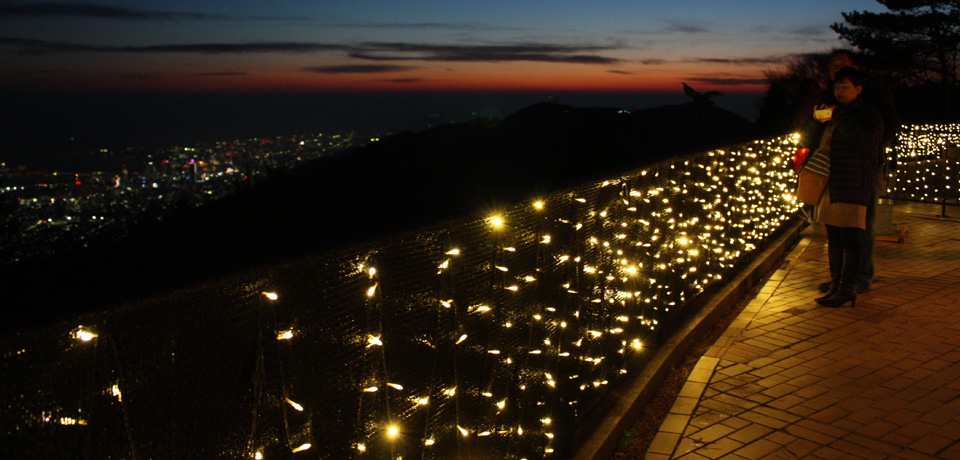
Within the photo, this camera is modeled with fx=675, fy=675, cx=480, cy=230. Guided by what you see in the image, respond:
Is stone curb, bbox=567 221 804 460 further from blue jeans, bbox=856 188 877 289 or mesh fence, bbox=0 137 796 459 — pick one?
blue jeans, bbox=856 188 877 289

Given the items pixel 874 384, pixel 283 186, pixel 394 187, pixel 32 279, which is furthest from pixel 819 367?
pixel 394 187

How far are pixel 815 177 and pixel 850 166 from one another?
0.37 meters

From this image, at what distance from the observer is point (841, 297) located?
605 centimetres

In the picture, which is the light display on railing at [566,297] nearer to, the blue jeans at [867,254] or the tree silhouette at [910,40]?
the blue jeans at [867,254]

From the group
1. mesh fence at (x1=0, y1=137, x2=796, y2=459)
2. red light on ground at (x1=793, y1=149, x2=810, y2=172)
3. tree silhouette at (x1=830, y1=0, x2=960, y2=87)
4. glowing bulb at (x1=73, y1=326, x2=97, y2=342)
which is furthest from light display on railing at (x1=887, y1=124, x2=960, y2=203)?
tree silhouette at (x1=830, y1=0, x2=960, y2=87)

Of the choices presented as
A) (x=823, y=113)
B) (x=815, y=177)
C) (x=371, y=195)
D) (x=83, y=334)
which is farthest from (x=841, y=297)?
(x=371, y=195)

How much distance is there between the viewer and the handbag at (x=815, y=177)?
5.96 m

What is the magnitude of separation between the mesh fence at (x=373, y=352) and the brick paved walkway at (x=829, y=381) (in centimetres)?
68

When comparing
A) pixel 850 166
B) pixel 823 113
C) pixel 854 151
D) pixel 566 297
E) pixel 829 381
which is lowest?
pixel 829 381

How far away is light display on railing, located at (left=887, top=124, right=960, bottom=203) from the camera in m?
11.6

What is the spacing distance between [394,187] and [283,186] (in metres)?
23.2

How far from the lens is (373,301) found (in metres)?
1.93

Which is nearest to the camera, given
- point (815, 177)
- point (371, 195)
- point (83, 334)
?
point (83, 334)

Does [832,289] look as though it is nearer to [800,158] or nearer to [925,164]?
[800,158]
